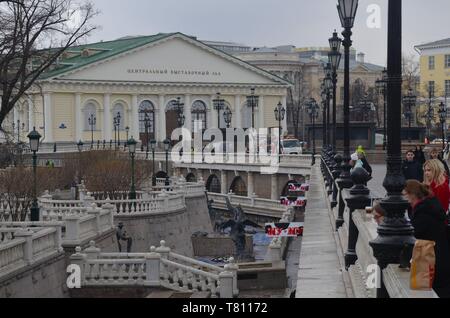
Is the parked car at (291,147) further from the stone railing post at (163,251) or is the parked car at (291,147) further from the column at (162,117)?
the stone railing post at (163,251)

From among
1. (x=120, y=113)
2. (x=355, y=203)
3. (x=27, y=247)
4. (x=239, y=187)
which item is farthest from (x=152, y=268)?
(x=120, y=113)

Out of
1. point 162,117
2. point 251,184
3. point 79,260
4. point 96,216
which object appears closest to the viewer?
point 79,260

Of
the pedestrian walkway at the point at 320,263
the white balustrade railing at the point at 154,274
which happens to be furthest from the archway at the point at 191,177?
the pedestrian walkway at the point at 320,263

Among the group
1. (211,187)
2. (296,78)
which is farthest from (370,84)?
(211,187)

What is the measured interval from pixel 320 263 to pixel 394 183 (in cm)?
461

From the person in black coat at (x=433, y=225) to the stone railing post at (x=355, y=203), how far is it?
377 cm

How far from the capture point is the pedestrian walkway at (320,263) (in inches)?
424

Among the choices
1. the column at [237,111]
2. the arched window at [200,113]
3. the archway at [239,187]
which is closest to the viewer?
the archway at [239,187]

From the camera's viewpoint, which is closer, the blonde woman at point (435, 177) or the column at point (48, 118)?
the blonde woman at point (435, 177)

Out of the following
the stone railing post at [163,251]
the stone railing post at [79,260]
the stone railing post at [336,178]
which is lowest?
the stone railing post at [79,260]

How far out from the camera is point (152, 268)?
21.2 m

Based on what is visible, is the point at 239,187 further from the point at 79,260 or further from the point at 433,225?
the point at 433,225

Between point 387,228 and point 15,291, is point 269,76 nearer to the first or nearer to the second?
point 15,291

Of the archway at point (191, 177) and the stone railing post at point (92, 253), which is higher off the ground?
the stone railing post at point (92, 253)
